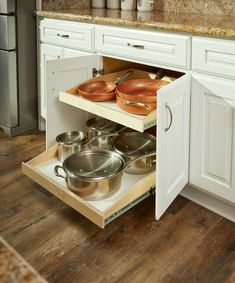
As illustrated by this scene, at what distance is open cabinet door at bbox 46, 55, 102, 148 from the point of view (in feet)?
6.37

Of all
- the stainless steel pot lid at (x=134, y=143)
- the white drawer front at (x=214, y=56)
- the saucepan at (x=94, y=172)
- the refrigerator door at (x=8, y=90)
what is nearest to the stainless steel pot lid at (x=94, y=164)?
the saucepan at (x=94, y=172)

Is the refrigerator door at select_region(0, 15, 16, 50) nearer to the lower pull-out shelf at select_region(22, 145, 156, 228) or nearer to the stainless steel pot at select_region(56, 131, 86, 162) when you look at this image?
the stainless steel pot at select_region(56, 131, 86, 162)

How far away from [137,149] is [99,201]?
0.48 m

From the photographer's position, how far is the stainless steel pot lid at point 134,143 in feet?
6.41

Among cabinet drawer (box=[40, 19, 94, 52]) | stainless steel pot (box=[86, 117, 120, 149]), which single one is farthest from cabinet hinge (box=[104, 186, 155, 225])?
cabinet drawer (box=[40, 19, 94, 52])

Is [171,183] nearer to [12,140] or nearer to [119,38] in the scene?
[119,38]

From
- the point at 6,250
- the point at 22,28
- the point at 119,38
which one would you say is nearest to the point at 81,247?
the point at 119,38

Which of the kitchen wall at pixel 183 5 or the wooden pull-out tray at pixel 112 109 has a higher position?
the kitchen wall at pixel 183 5

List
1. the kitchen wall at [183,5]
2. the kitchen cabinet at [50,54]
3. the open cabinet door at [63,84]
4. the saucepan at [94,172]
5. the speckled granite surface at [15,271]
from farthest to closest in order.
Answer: the kitchen cabinet at [50,54] → the kitchen wall at [183,5] → the open cabinet door at [63,84] → the saucepan at [94,172] → the speckled granite surface at [15,271]

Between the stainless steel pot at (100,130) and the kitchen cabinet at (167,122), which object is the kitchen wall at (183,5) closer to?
the kitchen cabinet at (167,122)

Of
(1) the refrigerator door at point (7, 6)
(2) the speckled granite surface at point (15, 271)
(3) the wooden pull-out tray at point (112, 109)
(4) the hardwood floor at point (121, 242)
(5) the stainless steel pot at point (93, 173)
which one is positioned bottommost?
(4) the hardwood floor at point (121, 242)

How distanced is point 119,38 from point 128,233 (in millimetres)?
995

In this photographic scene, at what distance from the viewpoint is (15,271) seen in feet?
1.10

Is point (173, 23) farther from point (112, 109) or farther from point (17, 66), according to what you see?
point (17, 66)
